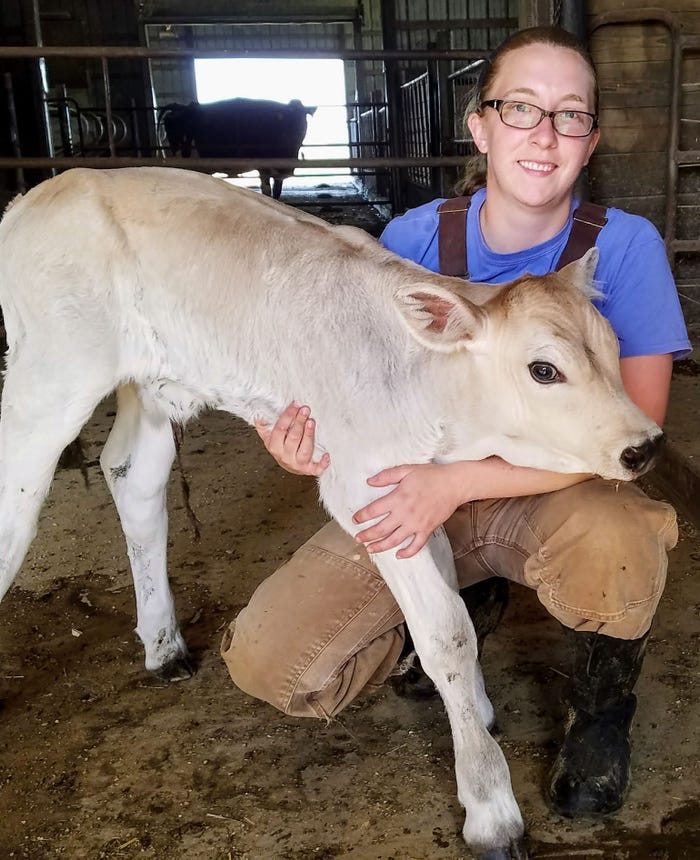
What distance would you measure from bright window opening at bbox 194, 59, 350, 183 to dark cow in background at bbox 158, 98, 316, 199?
15.5 meters

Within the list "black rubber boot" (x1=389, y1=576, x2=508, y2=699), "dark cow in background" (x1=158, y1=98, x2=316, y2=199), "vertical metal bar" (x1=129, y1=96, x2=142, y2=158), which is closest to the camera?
"black rubber boot" (x1=389, y1=576, x2=508, y2=699)

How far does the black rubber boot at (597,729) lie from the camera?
2.21 metres

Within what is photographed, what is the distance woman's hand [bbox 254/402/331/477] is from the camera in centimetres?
234

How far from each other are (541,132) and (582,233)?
0.92 ft

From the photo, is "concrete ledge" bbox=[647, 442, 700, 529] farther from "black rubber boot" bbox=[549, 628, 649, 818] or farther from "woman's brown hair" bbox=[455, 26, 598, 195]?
"woman's brown hair" bbox=[455, 26, 598, 195]

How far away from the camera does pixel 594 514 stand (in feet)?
7.00

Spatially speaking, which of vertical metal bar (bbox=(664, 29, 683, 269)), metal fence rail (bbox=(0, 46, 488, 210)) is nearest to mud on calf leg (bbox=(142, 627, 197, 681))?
metal fence rail (bbox=(0, 46, 488, 210))

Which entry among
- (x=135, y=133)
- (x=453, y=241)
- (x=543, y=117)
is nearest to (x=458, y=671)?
(x=453, y=241)

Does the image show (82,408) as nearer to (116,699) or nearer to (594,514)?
(116,699)

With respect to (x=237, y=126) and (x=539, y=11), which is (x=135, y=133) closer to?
(x=237, y=126)

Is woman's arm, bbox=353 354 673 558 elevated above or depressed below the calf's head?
below

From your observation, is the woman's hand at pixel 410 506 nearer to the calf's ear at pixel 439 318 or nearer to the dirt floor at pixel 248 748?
the calf's ear at pixel 439 318

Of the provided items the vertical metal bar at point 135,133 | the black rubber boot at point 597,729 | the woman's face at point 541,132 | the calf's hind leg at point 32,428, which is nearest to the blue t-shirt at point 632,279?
the woman's face at point 541,132

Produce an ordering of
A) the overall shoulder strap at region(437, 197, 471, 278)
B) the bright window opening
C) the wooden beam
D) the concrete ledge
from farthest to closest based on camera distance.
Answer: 1. the bright window opening
2. the wooden beam
3. the concrete ledge
4. the overall shoulder strap at region(437, 197, 471, 278)
